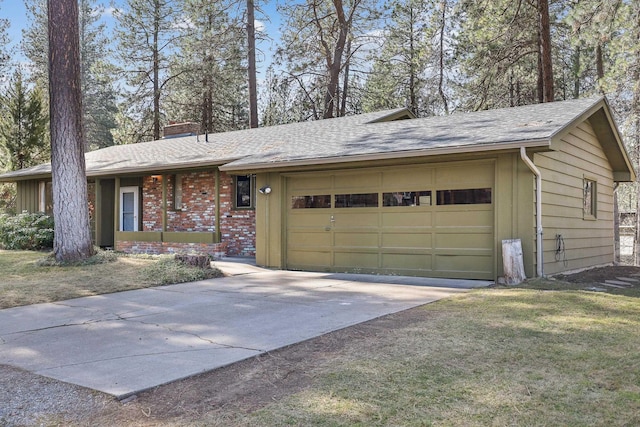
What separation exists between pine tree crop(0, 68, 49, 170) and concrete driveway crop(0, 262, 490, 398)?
17514 millimetres

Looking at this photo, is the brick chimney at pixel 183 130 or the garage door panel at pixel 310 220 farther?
the brick chimney at pixel 183 130

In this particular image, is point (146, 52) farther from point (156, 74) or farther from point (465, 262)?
point (465, 262)

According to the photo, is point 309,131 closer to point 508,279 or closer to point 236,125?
point 508,279

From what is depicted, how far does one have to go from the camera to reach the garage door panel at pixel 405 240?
9.45 meters

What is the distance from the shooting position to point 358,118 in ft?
49.2

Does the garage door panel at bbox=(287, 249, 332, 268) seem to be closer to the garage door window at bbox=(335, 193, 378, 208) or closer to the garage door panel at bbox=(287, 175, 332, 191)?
the garage door window at bbox=(335, 193, 378, 208)

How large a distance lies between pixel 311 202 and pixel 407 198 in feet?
7.01

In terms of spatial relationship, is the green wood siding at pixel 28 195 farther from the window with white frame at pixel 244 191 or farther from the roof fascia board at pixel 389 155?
the roof fascia board at pixel 389 155

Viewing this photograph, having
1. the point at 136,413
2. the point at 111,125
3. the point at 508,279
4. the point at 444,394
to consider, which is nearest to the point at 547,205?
the point at 508,279

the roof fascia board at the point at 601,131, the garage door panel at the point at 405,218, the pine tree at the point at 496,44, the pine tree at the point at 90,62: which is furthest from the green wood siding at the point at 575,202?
the pine tree at the point at 90,62

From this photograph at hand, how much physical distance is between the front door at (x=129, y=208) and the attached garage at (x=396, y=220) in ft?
22.5

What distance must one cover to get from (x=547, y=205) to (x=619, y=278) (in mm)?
2275

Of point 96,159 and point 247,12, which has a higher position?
point 247,12

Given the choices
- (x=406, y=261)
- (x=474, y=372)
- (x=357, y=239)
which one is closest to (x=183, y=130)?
(x=357, y=239)
